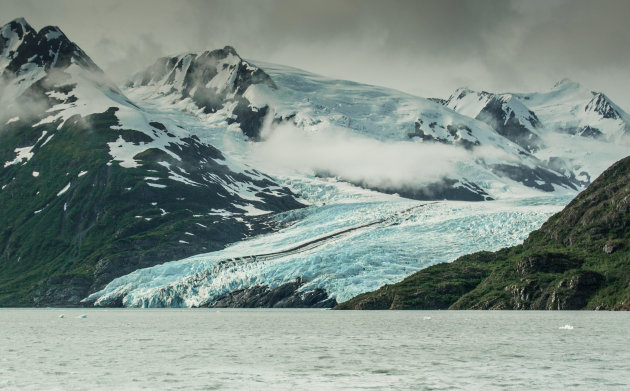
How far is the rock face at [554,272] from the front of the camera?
10475 cm

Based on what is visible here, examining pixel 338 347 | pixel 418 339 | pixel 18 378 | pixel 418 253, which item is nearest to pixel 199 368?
pixel 18 378

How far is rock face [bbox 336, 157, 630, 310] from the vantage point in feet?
344

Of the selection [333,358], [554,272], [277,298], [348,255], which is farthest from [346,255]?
[333,358]

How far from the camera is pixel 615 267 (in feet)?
346

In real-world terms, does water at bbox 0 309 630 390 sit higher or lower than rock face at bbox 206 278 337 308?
lower

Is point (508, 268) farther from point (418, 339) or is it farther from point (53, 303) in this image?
point (53, 303)

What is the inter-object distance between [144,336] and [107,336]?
12.0ft

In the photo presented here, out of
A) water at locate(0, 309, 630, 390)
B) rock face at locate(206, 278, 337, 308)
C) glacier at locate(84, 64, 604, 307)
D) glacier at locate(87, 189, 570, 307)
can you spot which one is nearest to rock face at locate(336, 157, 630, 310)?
glacier at locate(84, 64, 604, 307)

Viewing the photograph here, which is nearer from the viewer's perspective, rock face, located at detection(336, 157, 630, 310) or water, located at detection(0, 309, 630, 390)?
water, located at detection(0, 309, 630, 390)

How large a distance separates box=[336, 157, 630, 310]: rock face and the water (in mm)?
31123

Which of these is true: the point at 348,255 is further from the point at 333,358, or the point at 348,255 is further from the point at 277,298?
the point at 333,358

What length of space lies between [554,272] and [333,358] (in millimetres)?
72840

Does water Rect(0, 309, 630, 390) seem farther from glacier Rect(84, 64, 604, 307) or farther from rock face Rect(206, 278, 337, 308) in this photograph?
glacier Rect(84, 64, 604, 307)

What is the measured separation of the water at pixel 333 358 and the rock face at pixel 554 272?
31123mm
